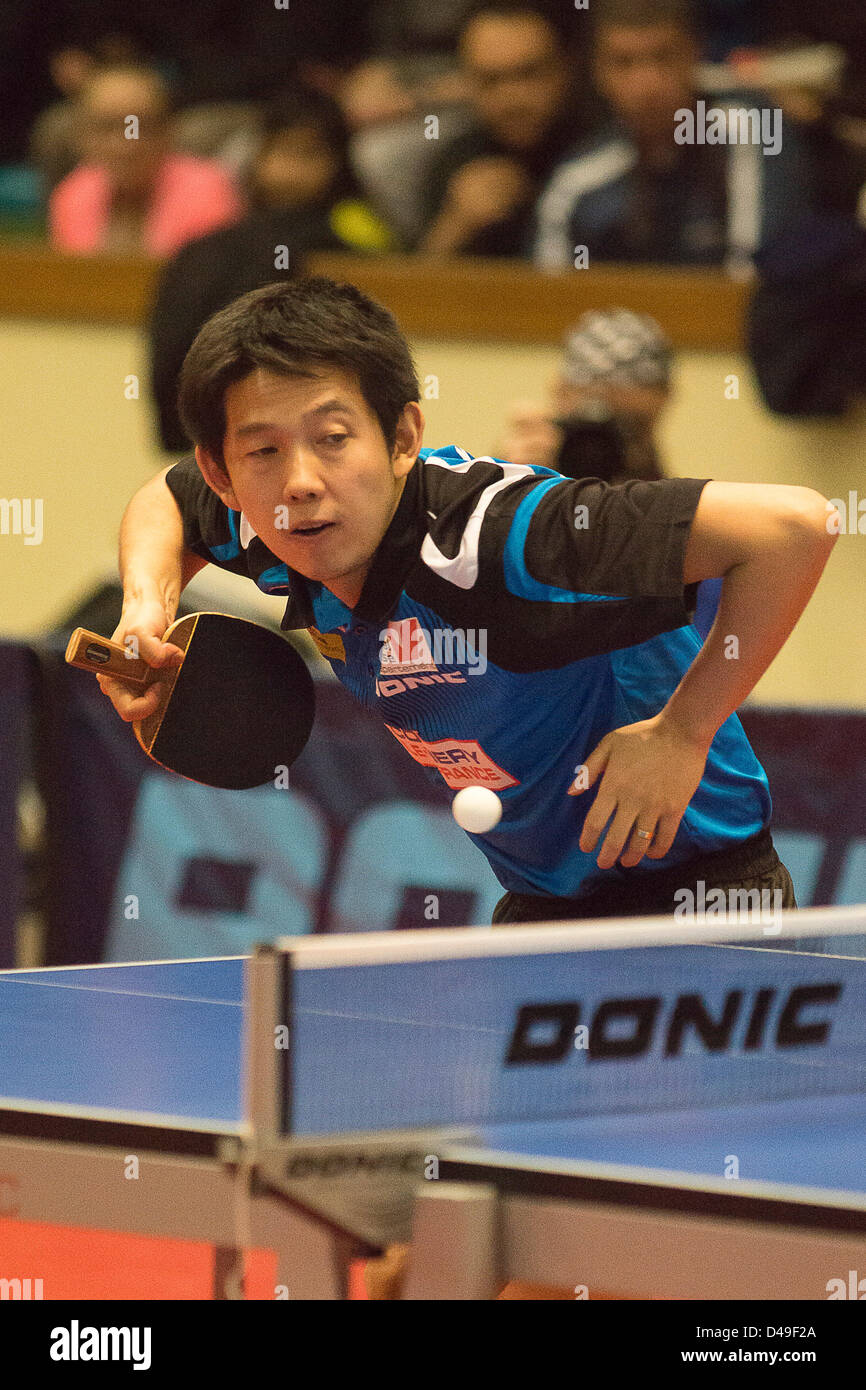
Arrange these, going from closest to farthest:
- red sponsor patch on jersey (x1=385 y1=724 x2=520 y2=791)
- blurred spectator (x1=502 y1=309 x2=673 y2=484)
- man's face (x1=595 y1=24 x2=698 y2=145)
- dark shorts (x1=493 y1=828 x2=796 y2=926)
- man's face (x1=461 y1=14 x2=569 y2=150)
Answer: red sponsor patch on jersey (x1=385 y1=724 x2=520 y2=791) < dark shorts (x1=493 y1=828 x2=796 y2=926) < blurred spectator (x1=502 y1=309 x2=673 y2=484) < man's face (x1=595 y1=24 x2=698 y2=145) < man's face (x1=461 y1=14 x2=569 y2=150)

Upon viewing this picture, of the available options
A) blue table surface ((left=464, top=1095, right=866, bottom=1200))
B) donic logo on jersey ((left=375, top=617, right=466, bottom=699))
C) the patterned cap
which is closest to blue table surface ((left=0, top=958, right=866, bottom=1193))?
blue table surface ((left=464, top=1095, right=866, bottom=1200))

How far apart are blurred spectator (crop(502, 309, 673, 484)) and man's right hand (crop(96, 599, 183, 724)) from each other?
221cm

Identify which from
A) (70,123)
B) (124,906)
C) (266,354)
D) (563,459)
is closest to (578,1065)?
(266,354)

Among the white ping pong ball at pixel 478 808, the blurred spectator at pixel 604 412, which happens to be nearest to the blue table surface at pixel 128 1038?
the white ping pong ball at pixel 478 808

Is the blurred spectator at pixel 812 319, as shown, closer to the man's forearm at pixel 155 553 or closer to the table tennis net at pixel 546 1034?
the man's forearm at pixel 155 553

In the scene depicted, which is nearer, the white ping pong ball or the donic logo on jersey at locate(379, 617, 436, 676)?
the white ping pong ball

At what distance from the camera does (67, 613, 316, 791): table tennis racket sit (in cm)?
317

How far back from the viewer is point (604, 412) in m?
5.21

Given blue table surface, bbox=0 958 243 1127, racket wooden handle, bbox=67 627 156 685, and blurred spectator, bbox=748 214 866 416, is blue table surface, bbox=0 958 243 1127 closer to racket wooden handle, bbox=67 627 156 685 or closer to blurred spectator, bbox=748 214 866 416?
racket wooden handle, bbox=67 627 156 685

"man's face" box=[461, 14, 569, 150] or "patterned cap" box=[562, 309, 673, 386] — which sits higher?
"man's face" box=[461, 14, 569, 150]

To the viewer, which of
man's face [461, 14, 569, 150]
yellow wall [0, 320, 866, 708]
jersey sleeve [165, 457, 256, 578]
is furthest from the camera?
man's face [461, 14, 569, 150]

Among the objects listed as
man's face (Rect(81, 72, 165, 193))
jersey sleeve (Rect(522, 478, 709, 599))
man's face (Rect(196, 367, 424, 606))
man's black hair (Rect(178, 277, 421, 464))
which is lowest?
jersey sleeve (Rect(522, 478, 709, 599))

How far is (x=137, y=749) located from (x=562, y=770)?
296 cm

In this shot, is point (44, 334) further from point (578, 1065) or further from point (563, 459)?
point (578, 1065)
